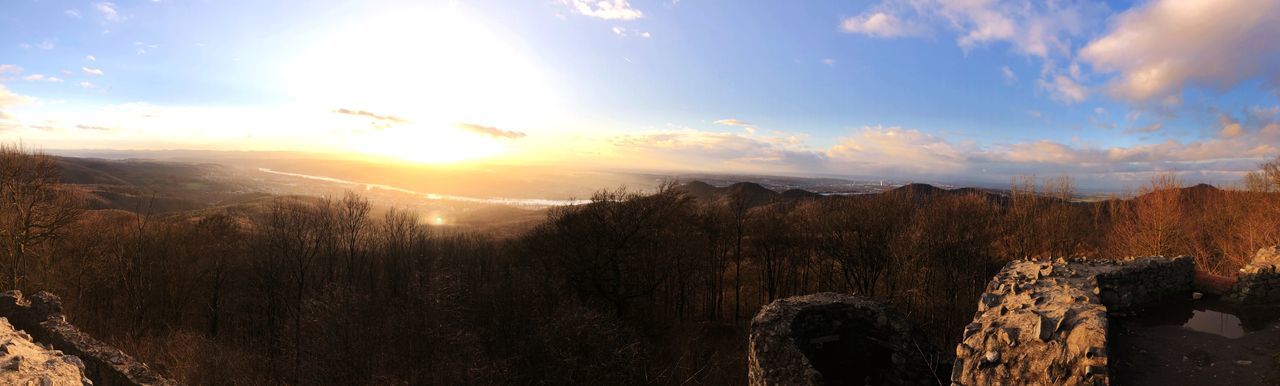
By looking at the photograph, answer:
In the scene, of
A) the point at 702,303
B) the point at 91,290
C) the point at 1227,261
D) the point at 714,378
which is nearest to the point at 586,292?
the point at 714,378

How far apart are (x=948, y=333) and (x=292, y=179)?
7795 inches

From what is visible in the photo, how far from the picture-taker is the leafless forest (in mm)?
20953

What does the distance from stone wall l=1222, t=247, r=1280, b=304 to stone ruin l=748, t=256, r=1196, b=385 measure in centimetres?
102

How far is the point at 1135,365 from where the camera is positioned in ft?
29.0

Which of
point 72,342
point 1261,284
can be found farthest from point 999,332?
point 72,342

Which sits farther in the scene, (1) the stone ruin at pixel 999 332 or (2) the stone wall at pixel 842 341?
(2) the stone wall at pixel 842 341

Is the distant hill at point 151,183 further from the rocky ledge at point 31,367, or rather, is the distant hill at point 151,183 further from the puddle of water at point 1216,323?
the puddle of water at point 1216,323

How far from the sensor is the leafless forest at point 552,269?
68.7 ft

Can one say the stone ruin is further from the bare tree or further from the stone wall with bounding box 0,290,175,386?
the bare tree

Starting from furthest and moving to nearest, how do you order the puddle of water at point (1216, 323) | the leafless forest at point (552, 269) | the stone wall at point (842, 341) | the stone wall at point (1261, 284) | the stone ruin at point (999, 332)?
1. the leafless forest at point (552, 269)
2. the stone wall at point (842, 341)
3. the stone wall at point (1261, 284)
4. the puddle of water at point (1216, 323)
5. the stone ruin at point (999, 332)

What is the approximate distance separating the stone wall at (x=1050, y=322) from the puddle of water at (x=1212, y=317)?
1.31ft

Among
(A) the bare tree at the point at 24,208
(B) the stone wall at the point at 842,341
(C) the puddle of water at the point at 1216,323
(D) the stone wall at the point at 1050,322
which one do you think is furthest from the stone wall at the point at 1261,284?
Result: (A) the bare tree at the point at 24,208

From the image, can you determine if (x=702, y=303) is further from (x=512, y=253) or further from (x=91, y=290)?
(x=91, y=290)

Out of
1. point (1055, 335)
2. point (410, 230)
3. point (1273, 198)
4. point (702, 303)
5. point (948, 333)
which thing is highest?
point (1273, 198)
